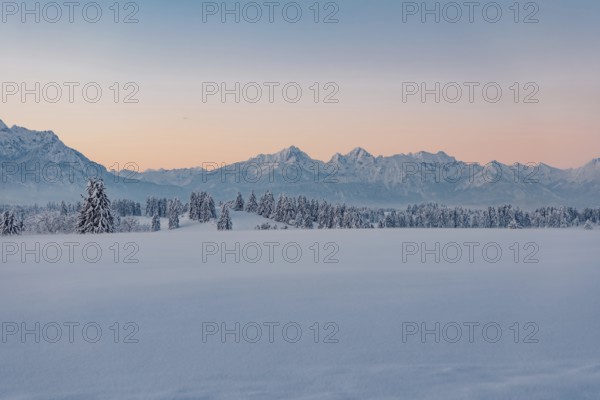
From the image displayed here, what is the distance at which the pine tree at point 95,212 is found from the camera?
44969mm

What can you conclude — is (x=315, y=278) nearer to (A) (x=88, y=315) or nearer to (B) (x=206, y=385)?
(A) (x=88, y=315)

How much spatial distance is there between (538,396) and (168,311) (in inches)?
280

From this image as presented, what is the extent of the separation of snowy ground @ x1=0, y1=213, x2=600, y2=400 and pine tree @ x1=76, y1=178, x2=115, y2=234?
101 feet

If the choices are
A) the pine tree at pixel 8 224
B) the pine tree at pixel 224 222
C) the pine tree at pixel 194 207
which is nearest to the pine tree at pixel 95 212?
the pine tree at pixel 8 224

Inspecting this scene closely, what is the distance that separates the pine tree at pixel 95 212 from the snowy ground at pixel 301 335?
30.8 m

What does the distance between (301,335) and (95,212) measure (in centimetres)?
4244

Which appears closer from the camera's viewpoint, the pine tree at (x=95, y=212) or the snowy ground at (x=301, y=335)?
the snowy ground at (x=301, y=335)

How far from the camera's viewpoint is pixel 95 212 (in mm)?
45219

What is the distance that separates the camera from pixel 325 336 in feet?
26.4

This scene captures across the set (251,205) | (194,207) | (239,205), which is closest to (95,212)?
(194,207)

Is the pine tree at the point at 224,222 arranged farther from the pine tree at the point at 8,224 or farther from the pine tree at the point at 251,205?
the pine tree at the point at 8,224

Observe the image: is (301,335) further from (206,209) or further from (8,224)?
(206,209)

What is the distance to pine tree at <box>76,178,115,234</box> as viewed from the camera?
45.0m

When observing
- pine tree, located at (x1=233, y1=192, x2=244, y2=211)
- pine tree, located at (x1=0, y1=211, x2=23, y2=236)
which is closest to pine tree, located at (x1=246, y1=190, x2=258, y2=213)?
pine tree, located at (x1=233, y1=192, x2=244, y2=211)
